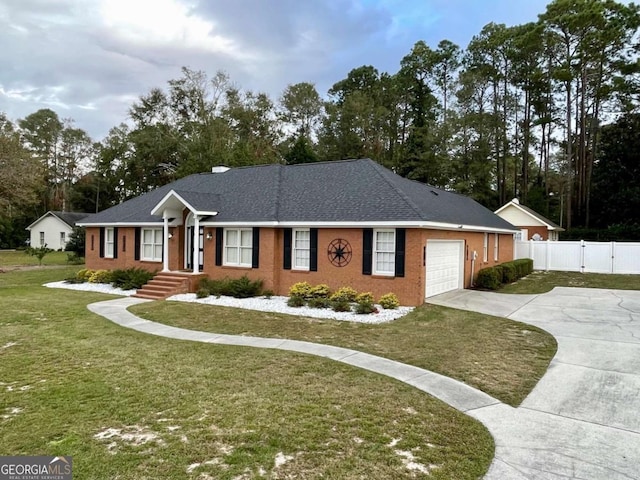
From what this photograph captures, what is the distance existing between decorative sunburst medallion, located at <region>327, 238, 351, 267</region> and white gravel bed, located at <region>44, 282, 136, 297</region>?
7.90m

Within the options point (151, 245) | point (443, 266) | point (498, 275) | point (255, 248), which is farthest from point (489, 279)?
point (151, 245)

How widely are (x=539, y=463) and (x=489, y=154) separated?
36.1m

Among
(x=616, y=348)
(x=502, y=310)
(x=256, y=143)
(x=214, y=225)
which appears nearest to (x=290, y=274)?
(x=214, y=225)

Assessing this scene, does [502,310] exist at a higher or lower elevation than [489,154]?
lower

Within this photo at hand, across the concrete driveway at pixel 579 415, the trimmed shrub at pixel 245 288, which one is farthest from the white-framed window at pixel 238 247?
the concrete driveway at pixel 579 415

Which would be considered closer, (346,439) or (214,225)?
(346,439)

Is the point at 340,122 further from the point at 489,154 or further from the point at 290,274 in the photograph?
the point at 290,274

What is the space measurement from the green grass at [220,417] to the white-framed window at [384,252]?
618 centimetres

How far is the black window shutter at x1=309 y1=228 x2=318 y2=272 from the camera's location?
1403cm

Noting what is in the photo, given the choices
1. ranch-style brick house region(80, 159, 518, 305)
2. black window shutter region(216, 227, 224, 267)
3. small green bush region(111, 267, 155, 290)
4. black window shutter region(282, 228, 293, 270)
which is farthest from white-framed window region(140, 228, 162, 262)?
black window shutter region(282, 228, 293, 270)

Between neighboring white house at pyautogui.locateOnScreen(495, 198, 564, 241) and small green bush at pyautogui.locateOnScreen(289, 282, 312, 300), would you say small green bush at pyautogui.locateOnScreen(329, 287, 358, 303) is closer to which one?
small green bush at pyautogui.locateOnScreen(289, 282, 312, 300)

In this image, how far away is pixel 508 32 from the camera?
120ft

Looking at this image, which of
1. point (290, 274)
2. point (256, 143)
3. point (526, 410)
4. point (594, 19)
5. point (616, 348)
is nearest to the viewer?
point (526, 410)

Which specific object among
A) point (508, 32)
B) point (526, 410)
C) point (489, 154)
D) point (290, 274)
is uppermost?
point (508, 32)
